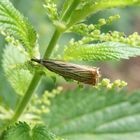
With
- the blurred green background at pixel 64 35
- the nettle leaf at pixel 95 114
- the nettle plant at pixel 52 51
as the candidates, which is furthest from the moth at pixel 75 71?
the nettle leaf at pixel 95 114

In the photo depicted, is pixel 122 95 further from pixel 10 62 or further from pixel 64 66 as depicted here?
pixel 64 66

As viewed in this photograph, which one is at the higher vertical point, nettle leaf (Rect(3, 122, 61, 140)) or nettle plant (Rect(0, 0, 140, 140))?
nettle plant (Rect(0, 0, 140, 140))

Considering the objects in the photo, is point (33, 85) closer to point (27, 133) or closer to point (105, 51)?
point (27, 133)

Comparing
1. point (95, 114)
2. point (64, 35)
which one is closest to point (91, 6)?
point (95, 114)

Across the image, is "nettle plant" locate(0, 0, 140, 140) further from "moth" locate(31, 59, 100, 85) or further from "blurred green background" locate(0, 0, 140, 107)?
"blurred green background" locate(0, 0, 140, 107)

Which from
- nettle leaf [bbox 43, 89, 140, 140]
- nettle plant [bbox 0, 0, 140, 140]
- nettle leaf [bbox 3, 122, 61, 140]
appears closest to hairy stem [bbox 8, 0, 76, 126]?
nettle plant [bbox 0, 0, 140, 140]

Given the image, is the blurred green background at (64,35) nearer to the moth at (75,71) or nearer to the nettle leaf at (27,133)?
the nettle leaf at (27,133)

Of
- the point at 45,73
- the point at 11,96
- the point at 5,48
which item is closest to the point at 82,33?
the point at 45,73
